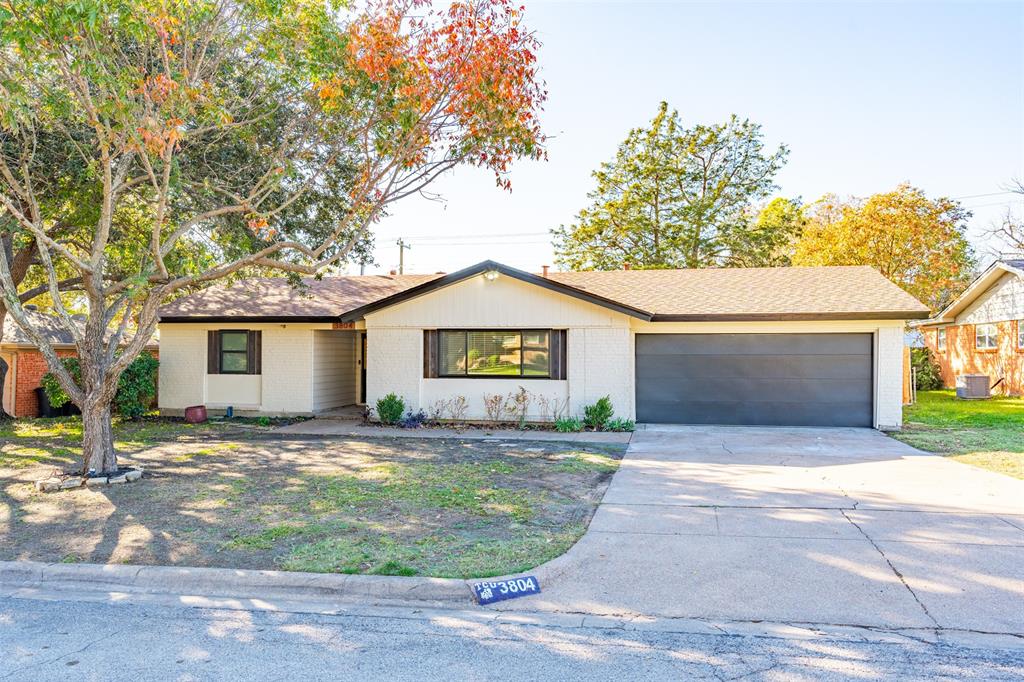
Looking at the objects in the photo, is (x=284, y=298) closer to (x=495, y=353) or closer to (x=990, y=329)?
(x=495, y=353)

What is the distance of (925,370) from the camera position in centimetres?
2472

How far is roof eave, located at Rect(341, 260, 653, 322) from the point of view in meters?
13.8

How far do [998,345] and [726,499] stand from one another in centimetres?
2033

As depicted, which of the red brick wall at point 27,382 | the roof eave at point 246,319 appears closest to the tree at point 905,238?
the roof eave at point 246,319

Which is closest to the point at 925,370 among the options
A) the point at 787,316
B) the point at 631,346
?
the point at 787,316

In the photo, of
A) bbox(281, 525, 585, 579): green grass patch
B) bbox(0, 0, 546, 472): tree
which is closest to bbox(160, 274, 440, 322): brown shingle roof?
bbox(0, 0, 546, 472): tree

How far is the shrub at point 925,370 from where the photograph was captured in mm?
24547

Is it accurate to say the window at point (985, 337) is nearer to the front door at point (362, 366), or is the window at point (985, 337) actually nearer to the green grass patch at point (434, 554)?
the front door at point (362, 366)

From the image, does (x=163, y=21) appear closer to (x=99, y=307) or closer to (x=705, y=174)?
(x=99, y=307)

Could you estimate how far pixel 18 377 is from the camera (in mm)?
17000

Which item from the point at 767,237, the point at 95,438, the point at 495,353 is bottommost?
the point at 95,438

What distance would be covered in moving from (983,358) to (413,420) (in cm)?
2059

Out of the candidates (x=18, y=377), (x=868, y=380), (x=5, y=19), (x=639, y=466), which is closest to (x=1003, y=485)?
(x=639, y=466)

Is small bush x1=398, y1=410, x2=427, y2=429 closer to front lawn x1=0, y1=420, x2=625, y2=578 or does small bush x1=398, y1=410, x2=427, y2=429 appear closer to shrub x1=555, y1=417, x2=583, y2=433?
front lawn x1=0, y1=420, x2=625, y2=578
